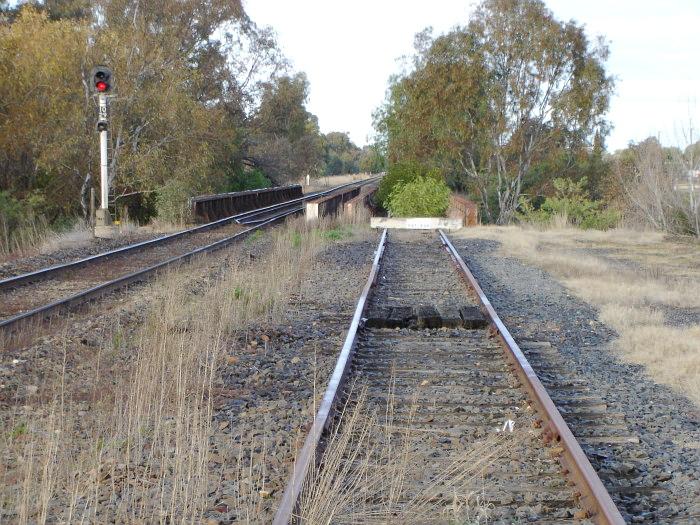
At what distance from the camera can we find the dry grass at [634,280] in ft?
27.8

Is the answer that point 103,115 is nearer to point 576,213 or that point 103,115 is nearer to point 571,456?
point 576,213

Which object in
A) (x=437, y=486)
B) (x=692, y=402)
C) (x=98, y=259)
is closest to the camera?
(x=437, y=486)

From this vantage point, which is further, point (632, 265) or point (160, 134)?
point (160, 134)

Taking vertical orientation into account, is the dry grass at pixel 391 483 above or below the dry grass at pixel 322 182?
below

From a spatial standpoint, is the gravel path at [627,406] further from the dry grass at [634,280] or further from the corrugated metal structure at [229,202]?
the corrugated metal structure at [229,202]

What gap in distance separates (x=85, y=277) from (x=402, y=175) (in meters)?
21.7

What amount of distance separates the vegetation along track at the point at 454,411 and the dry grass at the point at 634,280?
147cm

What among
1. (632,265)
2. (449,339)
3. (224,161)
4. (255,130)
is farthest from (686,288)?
(255,130)

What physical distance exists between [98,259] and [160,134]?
50.0 feet

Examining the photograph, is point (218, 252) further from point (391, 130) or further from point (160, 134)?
point (391, 130)

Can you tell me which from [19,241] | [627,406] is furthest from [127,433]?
[19,241]

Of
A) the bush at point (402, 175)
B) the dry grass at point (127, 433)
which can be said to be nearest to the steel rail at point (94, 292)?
the dry grass at point (127, 433)

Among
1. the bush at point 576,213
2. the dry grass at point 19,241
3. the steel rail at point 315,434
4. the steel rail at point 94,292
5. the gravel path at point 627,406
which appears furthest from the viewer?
the bush at point 576,213

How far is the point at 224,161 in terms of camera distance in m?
42.2
